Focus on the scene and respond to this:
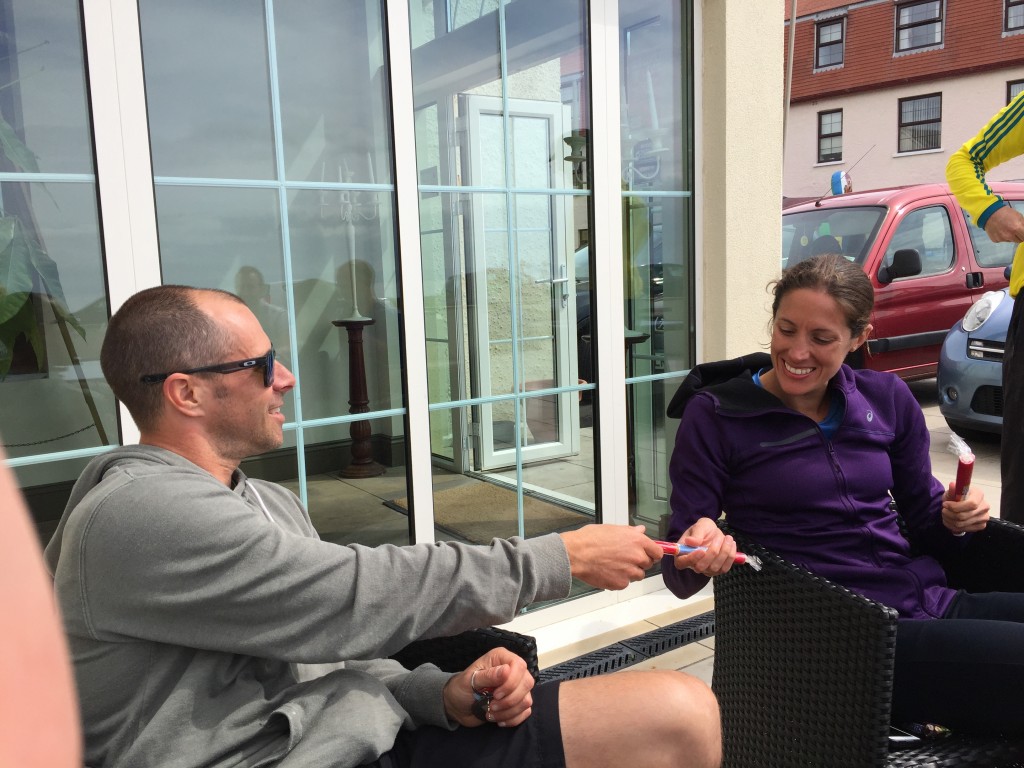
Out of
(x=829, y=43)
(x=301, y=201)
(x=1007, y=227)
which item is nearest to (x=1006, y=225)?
(x=1007, y=227)

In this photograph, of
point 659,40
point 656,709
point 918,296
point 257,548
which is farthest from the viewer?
point 918,296

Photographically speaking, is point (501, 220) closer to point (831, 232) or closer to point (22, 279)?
point (22, 279)

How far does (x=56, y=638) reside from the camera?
302 millimetres

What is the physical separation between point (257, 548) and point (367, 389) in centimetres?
156

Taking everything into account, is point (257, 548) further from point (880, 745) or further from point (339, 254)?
point (339, 254)

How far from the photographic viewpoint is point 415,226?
2779 millimetres

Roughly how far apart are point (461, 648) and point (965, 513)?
124 centimetres

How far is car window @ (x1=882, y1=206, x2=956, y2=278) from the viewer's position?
722cm

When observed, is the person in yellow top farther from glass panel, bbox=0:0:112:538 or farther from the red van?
the red van

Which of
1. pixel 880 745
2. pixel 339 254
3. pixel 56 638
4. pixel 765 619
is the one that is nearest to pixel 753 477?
pixel 765 619

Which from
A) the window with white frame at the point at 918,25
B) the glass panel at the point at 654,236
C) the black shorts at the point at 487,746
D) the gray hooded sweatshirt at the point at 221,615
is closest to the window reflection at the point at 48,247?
the gray hooded sweatshirt at the point at 221,615

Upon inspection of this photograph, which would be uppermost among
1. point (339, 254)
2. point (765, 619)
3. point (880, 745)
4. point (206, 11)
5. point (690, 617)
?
point (206, 11)

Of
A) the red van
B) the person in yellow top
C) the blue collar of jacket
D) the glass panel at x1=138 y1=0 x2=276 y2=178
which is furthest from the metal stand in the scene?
the red van

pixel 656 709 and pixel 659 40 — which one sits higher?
pixel 659 40
